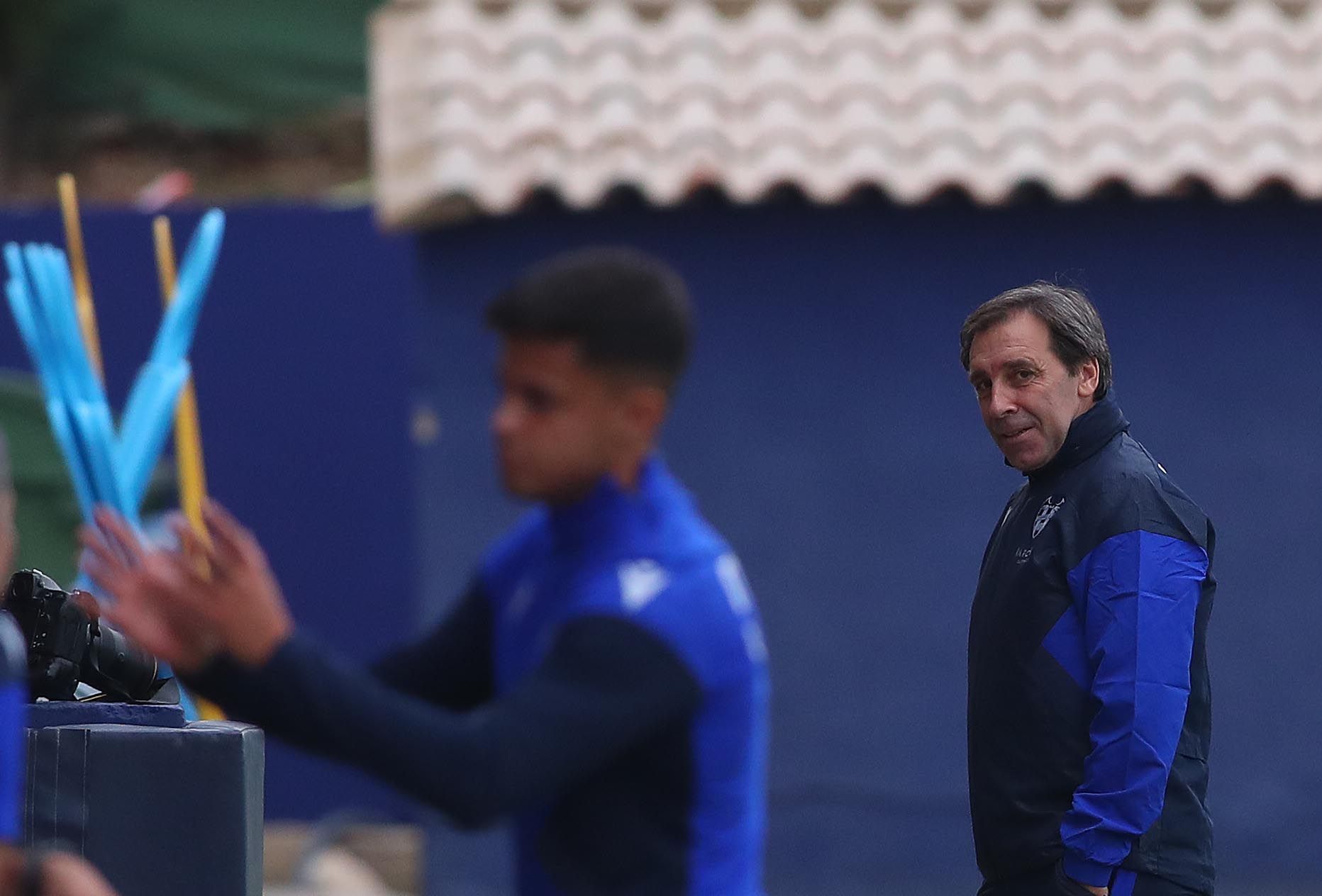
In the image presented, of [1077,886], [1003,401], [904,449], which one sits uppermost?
[904,449]

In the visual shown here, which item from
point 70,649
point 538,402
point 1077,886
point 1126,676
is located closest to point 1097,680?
point 1126,676

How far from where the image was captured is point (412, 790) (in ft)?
6.47

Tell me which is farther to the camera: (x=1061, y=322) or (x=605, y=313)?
(x=1061, y=322)

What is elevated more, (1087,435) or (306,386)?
(306,386)

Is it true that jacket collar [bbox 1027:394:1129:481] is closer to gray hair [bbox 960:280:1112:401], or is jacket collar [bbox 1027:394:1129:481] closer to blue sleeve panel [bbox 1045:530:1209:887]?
gray hair [bbox 960:280:1112:401]

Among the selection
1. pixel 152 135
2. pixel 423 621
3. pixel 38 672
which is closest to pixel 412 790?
pixel 38 672

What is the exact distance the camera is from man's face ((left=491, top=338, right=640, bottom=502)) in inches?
85.4

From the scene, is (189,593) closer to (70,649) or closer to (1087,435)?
(70,649)

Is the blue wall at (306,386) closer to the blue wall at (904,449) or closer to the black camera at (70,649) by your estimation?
the blue wall at (904,449)

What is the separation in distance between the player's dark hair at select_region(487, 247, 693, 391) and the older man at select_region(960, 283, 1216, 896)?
38.3 inches

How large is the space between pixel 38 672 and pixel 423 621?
4.25 metres

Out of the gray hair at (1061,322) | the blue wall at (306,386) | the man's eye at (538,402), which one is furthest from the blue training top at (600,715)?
the blue wall at (306,386)

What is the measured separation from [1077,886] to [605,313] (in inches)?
52.5

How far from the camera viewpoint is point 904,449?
23.3ft
